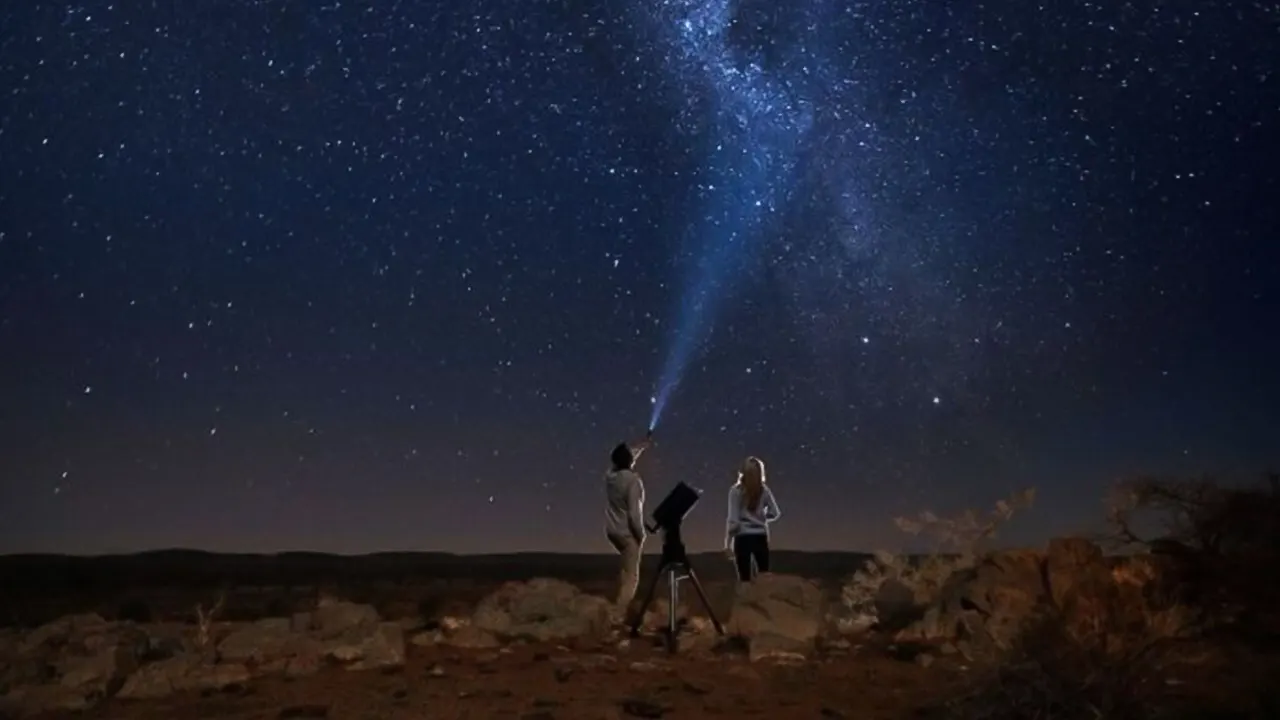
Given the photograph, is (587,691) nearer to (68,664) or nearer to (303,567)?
(68,664)

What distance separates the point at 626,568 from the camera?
1304 centimetres

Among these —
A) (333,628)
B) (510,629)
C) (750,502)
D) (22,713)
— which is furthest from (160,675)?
(750,502)

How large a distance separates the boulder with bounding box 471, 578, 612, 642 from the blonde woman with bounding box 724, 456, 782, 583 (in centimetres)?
151

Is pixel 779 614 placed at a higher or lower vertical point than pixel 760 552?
lower

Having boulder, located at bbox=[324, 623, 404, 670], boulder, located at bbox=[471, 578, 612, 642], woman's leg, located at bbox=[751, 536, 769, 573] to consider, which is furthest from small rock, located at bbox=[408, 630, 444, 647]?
woman's leg, located at bbox=[751, 536, 769, 573]

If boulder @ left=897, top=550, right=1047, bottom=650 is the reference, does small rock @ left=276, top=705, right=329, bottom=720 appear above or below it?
below

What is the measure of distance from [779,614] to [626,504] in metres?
1.91

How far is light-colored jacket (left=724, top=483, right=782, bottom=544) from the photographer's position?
12703 millimetres

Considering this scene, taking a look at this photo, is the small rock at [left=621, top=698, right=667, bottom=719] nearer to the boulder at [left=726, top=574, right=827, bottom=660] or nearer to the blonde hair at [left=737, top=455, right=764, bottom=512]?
the boulder at [left=726, top=574, right=827, bottom=660]

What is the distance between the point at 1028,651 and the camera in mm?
7629

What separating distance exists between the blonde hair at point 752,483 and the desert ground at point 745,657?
849 millimetres

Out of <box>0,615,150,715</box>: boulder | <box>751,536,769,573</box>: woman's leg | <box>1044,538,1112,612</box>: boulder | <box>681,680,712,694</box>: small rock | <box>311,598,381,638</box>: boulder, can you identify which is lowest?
<box>681,680,712,694</box>: small rock

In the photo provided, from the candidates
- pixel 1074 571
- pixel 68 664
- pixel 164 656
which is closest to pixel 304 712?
pixel 68 664

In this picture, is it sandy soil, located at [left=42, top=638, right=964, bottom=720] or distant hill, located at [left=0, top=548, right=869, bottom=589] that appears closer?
sandy soil, located at [left=42, top=638, right=964, bottom=720]
